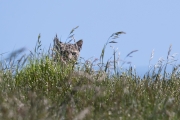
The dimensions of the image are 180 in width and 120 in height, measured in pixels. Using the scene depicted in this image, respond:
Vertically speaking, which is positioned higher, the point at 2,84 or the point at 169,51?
the point at 169,51

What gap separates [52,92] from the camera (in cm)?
616

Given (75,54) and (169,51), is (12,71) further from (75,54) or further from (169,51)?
(75,54)

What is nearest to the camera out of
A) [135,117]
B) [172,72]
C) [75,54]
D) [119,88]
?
[135,117]

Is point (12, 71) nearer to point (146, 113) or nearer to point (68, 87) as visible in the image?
point (68, 87)

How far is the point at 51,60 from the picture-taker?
28.0 ft

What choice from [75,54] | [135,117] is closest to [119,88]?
[135,117]

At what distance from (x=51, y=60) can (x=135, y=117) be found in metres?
5.26

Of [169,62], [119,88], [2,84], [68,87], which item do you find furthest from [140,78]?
[2,84]

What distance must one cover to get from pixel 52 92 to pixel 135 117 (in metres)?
2.89

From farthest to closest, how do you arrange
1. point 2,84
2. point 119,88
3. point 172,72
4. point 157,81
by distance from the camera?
point 172,72, point 157,81, point 2,84, point 119,88

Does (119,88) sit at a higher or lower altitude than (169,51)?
lower

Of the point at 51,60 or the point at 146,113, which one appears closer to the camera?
the point at 146,113

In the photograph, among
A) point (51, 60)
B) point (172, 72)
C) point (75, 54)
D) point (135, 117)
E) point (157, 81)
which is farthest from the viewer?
point (75, 54)

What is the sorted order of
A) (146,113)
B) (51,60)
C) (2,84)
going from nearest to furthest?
(146,113), (2,84), (51,60)
